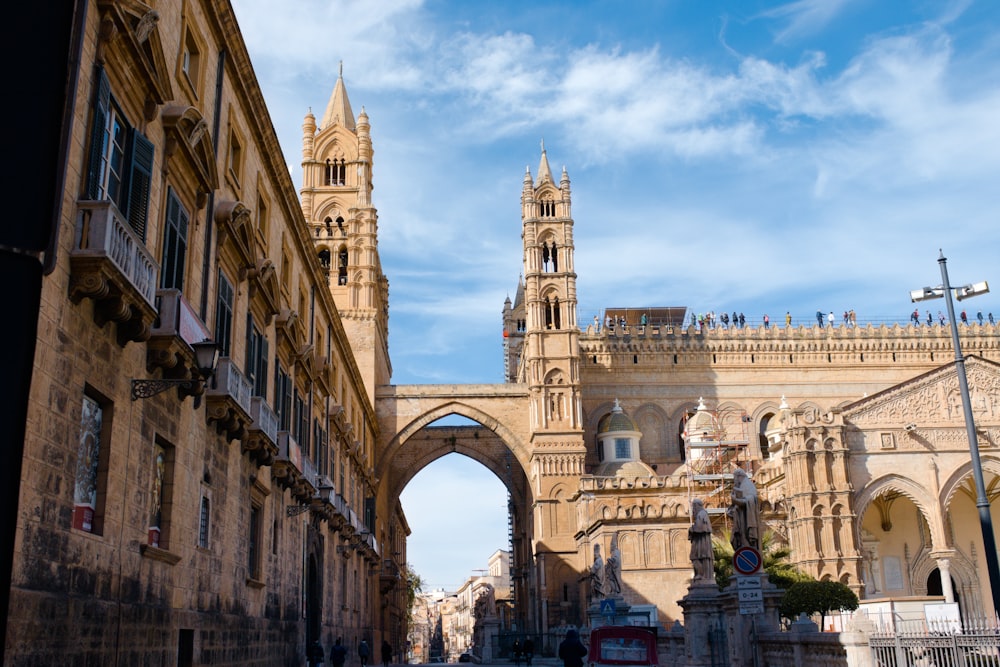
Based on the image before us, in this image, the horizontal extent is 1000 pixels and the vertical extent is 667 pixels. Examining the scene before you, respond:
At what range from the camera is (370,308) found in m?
49.1

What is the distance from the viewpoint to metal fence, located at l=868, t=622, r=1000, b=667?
11.3m

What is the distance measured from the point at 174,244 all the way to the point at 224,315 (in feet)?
9.47

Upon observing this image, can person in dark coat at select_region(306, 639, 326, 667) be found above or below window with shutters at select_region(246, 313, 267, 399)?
below

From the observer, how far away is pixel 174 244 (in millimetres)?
12008

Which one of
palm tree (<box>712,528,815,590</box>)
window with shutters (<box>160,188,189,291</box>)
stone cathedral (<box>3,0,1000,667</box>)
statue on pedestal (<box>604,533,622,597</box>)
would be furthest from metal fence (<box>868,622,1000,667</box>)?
palm tree (<box>712,528,815,590</box>)

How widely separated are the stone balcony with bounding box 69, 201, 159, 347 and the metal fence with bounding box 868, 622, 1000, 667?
9.67m

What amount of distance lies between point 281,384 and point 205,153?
25.8 ft

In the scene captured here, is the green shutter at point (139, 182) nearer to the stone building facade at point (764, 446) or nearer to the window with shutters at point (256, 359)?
the window with shutters at point (256, 359)

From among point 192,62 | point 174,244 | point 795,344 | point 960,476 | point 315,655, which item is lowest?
point 315,655

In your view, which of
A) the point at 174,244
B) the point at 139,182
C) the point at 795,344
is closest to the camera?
the point at 139,182

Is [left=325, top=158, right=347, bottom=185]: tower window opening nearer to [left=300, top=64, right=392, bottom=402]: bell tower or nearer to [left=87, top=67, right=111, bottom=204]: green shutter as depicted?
[left=300, top=64, right=392, bottom=402]: bell tower

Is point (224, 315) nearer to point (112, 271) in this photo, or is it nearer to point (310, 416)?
point (112, 271)

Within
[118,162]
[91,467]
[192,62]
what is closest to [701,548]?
[192,62]

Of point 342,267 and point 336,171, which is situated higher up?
point 336,171
